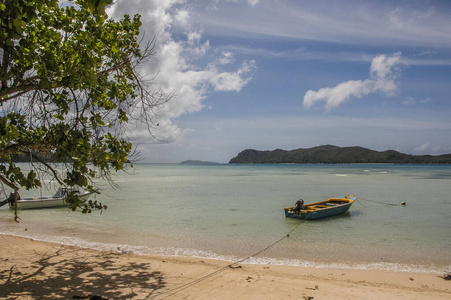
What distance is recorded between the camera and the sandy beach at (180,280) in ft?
20.0

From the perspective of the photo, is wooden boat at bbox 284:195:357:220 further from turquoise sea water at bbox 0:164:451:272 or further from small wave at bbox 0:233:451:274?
small wave at bbox 0:233:451:274

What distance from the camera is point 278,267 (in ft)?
27.5

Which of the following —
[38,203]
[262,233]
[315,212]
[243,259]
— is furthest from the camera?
[38,203]

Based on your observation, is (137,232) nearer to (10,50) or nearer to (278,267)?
(278,267)

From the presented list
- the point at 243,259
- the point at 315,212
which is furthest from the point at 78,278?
the point at 315,212

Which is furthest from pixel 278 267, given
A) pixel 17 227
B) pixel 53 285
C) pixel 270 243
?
pixel 17 227

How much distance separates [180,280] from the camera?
6949 millimetres

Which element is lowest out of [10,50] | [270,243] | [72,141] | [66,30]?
[270,243]

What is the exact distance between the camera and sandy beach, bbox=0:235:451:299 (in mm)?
6086

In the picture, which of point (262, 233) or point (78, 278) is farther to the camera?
point (262, 233)

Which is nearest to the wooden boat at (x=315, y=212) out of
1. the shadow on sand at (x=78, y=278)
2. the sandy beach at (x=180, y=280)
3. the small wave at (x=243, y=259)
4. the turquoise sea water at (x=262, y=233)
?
the turquoise sea water at (x=262, y=233)

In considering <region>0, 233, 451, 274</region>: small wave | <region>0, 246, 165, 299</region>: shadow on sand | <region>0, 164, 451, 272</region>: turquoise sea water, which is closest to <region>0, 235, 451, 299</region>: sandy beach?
<region>0, 246, 165, 299</region>: shadow on sand

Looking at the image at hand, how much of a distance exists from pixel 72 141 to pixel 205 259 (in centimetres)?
539

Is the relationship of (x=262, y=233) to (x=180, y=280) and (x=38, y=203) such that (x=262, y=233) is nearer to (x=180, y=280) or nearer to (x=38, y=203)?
(x=180, y=280)
